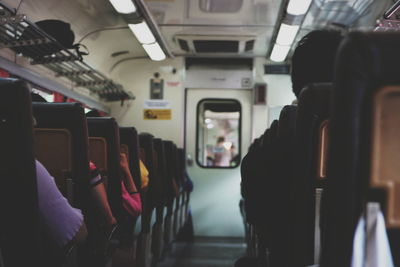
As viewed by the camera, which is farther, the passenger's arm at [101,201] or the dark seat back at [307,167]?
the passenger's arm at [101,201]

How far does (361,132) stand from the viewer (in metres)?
0.66

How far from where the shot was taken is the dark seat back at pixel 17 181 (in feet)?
3.20

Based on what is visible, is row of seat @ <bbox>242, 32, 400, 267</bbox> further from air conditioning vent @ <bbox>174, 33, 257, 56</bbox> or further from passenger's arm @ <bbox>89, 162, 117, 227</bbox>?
air conditioning vent @ <bbox>174, 33, 257, 56</bbox>

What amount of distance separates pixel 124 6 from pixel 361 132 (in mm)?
3477

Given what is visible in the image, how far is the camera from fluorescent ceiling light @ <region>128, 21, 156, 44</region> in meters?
4.36

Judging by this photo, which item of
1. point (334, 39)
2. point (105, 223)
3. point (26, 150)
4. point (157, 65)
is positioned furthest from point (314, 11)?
point (26, 150)

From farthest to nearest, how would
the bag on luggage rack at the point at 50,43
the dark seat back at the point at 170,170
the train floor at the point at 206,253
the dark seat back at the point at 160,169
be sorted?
the train floor at the point at 206,253
the dark seat back at the point at 170,170
the dark seat back at the point at 160,169
the bag on luggage rack at the point at 50,43

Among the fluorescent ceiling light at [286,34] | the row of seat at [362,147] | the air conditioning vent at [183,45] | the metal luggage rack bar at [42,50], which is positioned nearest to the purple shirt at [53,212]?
the row of seat at [362,147]

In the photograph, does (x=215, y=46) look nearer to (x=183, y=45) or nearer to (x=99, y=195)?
(x=183, y=45)

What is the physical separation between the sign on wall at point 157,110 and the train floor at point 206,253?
5.73 ft

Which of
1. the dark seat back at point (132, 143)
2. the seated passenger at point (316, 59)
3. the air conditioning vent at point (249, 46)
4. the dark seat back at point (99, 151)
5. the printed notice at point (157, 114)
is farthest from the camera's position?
the printed notice at point (157, 114)

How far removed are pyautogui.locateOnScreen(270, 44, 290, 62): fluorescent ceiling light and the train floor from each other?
250 centimetres

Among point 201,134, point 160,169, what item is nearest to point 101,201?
point 160,169

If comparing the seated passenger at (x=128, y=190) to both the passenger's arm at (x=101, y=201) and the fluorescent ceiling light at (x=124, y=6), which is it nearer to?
the passenger's arm at (x=101, y=201)
